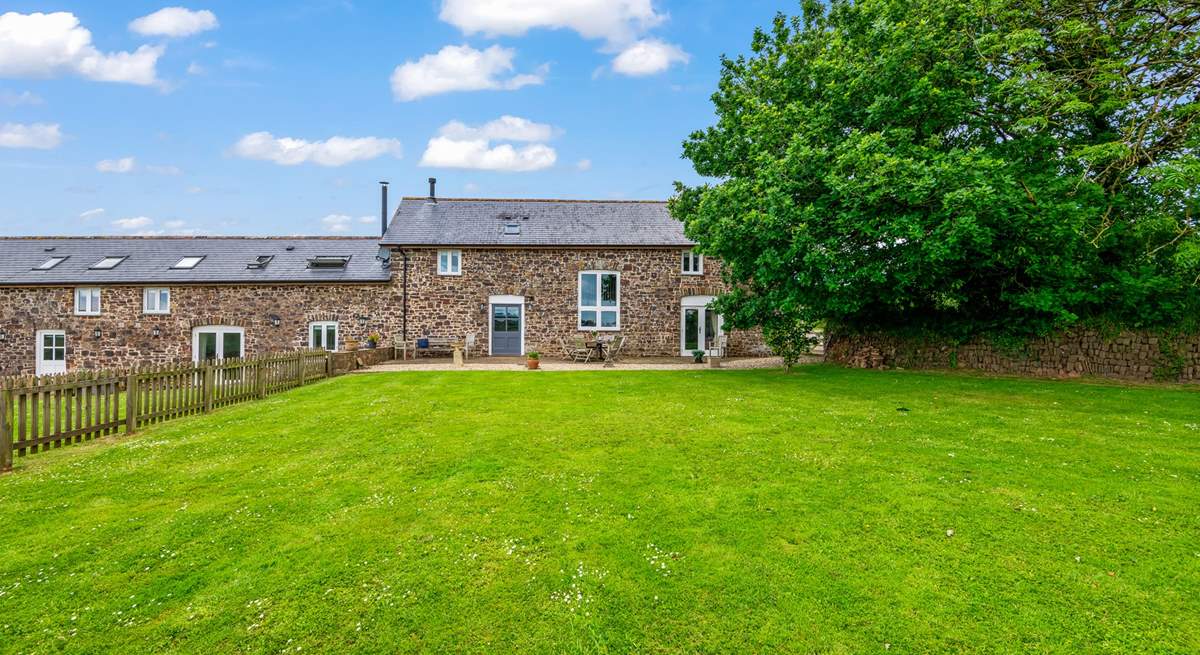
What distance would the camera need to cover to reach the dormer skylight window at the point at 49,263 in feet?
73.0

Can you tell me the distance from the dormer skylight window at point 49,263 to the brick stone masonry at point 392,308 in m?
1.46

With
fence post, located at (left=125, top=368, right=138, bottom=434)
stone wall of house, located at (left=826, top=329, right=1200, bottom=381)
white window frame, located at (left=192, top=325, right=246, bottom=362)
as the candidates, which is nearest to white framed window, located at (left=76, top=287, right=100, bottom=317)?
white window frame, located at (left=192, top=325, right=246, bottom=362)

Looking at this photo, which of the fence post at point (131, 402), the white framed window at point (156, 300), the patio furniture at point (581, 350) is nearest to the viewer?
the fence post at point (131, 402)

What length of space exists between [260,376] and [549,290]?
12.3 metres

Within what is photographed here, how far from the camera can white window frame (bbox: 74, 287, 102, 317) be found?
21203mm

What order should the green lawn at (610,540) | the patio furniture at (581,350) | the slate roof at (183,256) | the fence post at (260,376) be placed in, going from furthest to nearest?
the slate roof at (183,256)
the patio furniture at (581,350)
the fence post at (260,376)
the green lawn at (610,540)

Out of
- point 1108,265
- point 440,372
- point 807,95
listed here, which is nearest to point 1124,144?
point 1108,265

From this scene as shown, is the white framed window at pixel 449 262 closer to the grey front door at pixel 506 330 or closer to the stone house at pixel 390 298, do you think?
the stone house at pixel 390 298

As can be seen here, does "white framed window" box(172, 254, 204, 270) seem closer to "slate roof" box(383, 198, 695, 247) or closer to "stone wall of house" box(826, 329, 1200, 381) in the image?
"slate roof" box(383, 198, 695, 247)

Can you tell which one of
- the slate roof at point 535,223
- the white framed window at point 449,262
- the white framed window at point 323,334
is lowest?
the white framed window at point 323,334

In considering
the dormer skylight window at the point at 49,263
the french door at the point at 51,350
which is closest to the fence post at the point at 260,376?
the french door at the point at 51,350

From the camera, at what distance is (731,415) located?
886cm

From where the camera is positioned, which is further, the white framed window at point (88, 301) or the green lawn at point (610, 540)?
the white framed window at point (88, 301)

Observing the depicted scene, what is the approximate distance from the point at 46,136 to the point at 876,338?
38.2 metres
